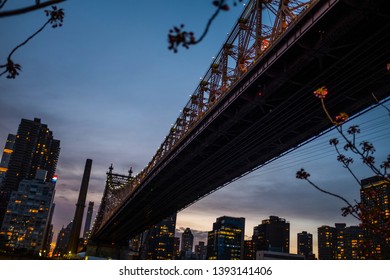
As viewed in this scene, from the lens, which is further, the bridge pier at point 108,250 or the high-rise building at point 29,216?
the high-rise building at point 29,216

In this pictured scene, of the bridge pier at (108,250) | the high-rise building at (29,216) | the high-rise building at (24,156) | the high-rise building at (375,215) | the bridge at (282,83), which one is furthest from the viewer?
the high-rise building at (24,156)

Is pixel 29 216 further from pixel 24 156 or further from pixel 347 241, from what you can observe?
pixel 347 241

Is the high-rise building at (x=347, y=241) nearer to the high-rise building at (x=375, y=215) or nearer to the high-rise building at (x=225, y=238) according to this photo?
the high-rise building at (x=375, y=215)

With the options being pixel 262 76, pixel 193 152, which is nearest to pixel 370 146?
pixel 262 76

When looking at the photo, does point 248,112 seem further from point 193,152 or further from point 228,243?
point 228,243

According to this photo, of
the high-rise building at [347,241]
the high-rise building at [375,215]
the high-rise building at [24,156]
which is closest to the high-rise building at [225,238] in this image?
the high-rise building at [347,241]

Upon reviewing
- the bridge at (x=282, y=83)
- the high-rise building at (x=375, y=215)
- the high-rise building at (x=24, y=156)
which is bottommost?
the high-rise building at (x=375, y=215)
